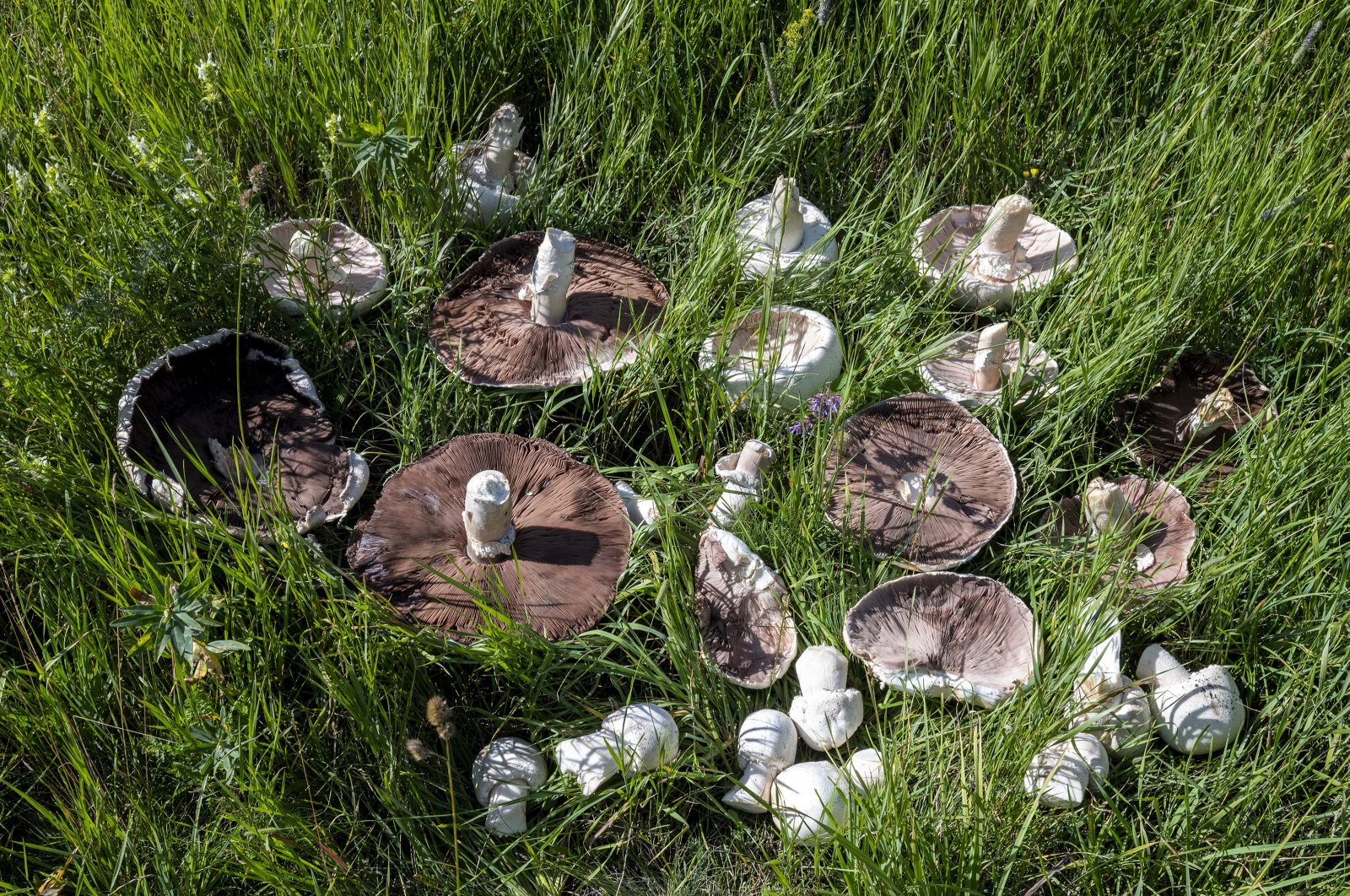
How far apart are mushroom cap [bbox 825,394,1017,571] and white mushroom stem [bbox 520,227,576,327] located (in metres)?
1.01

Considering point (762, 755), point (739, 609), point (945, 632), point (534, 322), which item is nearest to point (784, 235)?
point (534, 322)

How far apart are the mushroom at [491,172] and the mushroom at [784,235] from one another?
86 centimetres

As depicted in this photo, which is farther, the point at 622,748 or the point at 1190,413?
the point at 1190,413

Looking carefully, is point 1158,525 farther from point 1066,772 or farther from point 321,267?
point 321,267

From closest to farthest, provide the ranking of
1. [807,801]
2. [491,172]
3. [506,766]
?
[807,801] → [506,766] → [491,172]

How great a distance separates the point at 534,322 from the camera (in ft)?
11.5

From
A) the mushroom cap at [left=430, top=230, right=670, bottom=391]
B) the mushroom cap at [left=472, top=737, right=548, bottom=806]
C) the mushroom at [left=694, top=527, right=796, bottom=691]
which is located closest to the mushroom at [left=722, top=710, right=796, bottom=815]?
the mushroom at [left=694, top=527, right=796, bottom=691]

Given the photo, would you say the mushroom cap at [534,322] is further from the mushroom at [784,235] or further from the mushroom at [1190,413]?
the mushroom at [1190,413]

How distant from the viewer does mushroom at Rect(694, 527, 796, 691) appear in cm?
288

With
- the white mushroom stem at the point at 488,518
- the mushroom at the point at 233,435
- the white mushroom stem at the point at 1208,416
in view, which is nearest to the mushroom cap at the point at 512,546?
the white mushroom stem at the point at 488,518

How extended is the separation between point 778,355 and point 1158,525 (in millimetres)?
1230

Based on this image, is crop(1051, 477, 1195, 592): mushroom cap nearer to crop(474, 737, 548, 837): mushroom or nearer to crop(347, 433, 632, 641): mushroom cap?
crop(347, 433, 632, 641): mushroom cap

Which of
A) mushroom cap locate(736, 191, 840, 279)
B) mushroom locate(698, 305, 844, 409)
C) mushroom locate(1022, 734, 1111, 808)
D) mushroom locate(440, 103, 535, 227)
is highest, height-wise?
mushroom locate(440, 103, 535, 227)

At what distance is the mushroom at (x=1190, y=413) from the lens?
3.39 metres
